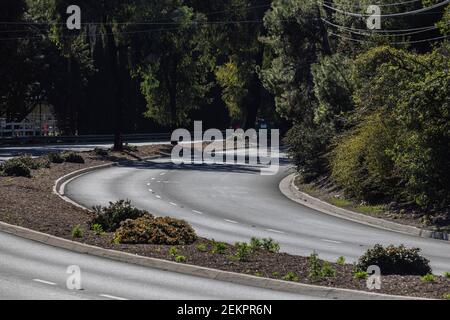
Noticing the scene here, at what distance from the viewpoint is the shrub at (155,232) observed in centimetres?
2117

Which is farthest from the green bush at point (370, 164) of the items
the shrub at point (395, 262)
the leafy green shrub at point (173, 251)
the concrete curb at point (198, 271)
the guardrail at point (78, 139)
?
the guardrail at point (78, 139)

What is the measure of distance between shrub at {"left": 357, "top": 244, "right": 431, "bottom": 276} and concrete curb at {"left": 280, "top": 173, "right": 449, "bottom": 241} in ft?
31.6

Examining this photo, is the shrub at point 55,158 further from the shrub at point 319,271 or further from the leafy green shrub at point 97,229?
the shrub at point 319,271

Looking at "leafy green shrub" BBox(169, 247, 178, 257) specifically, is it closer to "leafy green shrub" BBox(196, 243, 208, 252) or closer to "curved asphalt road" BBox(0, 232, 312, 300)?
"leafy green shrub" BBox(196, 243, 208, 252)

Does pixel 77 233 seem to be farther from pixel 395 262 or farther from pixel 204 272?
pixel 395 262

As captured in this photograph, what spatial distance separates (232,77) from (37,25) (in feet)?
60.1

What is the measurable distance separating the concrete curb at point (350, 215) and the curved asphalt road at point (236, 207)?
551 mm

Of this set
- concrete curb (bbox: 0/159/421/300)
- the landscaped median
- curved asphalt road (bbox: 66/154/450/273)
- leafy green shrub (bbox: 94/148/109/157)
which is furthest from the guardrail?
concrete curb (bbox: 0/159/421/300)

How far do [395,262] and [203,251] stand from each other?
4.35m

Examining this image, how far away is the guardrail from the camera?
72012 mm

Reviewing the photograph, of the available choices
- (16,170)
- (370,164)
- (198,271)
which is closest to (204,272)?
(198,271)

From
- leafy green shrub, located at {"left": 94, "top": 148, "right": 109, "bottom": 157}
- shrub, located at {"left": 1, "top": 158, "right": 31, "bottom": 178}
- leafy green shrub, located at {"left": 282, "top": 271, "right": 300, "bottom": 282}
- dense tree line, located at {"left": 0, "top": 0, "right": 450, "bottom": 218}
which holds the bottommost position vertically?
leafy green shrub, located at {"left": 94, "top": 148, "right": 109, "bottom": 157}

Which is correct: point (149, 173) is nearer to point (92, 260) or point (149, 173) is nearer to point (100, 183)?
point (100, 183)

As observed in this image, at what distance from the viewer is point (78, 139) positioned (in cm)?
7825
